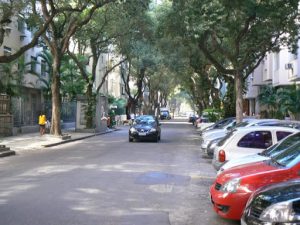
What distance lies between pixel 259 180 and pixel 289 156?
0.89 m

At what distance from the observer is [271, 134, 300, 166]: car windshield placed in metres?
7.67

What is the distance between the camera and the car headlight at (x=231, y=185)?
296 inches

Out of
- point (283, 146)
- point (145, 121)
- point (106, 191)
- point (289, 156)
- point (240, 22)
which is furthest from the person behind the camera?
point (145, 121)

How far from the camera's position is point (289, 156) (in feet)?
26.3

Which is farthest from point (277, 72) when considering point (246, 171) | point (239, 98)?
Result: point (246, 171)

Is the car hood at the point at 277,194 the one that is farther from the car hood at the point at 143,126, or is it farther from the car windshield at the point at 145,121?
the car windshield at the point at 145,121

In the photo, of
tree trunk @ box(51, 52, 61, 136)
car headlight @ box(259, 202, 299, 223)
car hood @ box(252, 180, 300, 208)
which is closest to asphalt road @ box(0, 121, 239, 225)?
car hood @ box(252, 180, 300, 208)

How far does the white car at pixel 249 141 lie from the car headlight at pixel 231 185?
12.0 ft

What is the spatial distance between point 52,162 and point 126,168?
310 centimetres

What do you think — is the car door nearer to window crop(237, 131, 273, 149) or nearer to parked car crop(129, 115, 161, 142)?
window crop(237, 131, 273, 149)

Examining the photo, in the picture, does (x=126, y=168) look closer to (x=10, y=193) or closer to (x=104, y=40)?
(x=10, y=193)

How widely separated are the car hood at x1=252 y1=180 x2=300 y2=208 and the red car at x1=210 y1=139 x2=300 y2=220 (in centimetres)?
166

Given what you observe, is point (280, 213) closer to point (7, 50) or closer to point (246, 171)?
point (246, 171)

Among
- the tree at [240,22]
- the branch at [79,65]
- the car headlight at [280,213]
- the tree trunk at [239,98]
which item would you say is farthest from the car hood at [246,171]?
the branch at [79,65]
